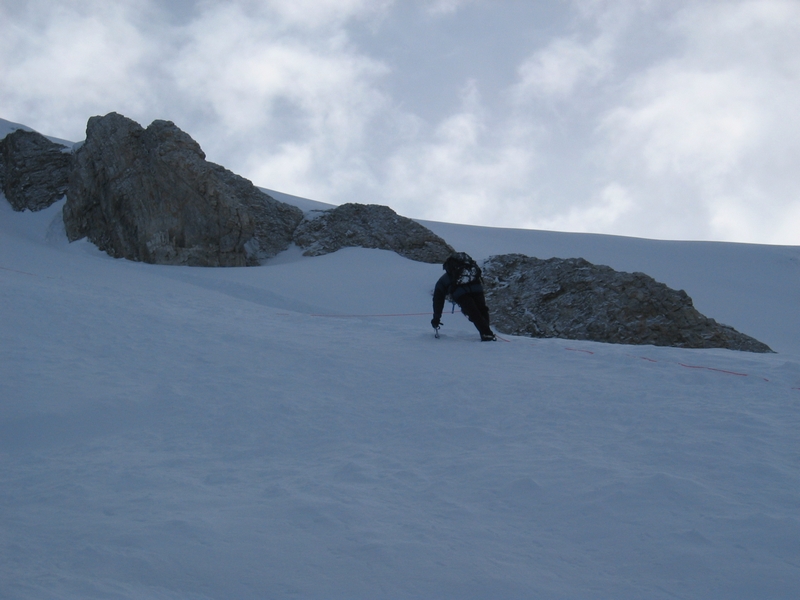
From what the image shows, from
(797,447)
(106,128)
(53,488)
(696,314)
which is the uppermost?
(106,128)

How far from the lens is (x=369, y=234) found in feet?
61.7

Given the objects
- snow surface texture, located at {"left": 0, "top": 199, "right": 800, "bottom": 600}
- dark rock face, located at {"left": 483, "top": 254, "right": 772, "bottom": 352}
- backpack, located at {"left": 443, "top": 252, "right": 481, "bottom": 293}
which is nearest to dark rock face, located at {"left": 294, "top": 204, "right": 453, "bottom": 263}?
dark rock face, located at {"left": 483, "top": 254, "right": 772, "bottom": 352}

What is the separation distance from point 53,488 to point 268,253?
15.3 meters

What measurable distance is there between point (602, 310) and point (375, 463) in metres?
8.72

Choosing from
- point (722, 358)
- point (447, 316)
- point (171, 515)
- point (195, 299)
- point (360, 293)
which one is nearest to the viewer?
point (171, 515)

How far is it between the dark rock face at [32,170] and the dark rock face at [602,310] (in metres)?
14.7

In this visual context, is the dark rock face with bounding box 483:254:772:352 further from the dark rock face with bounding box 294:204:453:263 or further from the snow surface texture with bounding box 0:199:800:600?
the dark rock face with bounding box 294:204:453:263

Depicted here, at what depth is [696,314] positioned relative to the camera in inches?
469

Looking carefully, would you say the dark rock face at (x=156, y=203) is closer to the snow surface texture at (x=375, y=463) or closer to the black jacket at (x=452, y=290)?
the snow surface texture at (x=375, y=463)

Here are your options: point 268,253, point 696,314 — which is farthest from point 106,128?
point 696,314

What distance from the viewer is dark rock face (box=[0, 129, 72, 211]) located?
20.5 meters

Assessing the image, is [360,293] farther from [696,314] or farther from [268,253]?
[696,314]

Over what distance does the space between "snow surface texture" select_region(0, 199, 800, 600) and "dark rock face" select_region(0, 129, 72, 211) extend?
13.3 meters

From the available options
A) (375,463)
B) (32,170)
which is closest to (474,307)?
(375,463)
